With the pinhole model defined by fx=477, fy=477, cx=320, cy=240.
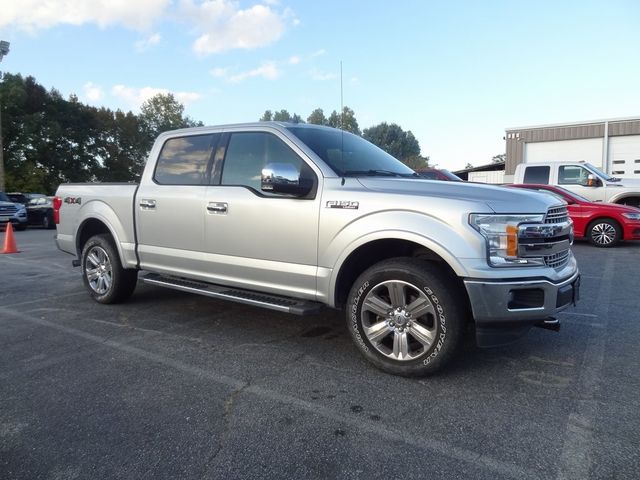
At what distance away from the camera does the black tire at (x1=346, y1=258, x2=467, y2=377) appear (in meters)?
3.29

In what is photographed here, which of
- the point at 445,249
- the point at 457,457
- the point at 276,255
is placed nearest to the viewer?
the point at 457,457

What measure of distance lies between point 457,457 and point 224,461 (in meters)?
1.19

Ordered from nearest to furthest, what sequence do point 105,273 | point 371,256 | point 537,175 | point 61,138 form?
point 371,256, point 105,273, point 537,175, point 61,138

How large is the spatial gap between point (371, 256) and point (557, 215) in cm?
141

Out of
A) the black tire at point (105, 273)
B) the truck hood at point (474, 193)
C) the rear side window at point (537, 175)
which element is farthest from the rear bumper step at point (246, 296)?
the rear side window at point (537, 175)

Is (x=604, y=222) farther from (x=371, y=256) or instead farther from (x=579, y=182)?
(x=371, y=256)

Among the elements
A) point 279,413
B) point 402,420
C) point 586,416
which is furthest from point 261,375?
point 586,416

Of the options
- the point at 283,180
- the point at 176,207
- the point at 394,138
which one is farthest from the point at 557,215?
the point at 394,138

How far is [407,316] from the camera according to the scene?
11.3 feet

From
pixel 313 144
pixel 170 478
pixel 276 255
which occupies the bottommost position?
pixel 170 478

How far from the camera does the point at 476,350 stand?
406cm

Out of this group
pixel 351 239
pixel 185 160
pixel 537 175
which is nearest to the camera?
pixel 351 239

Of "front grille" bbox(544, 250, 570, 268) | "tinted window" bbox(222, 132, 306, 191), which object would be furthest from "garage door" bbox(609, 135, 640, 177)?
"tinted window" bbox(222, 132, 306, 191)

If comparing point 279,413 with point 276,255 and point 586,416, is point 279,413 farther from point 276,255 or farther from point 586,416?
point 586,416
